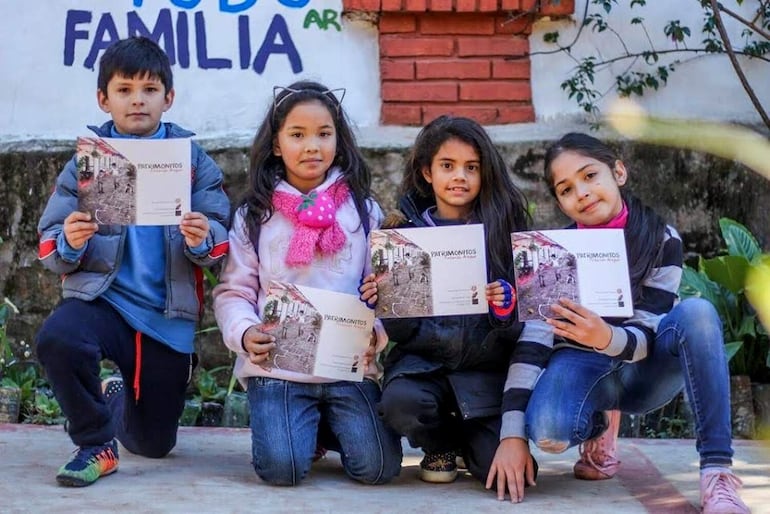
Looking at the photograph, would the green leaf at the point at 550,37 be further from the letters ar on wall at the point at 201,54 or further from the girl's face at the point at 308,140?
the girl's face at the point at 308,140

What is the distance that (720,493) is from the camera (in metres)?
2.91

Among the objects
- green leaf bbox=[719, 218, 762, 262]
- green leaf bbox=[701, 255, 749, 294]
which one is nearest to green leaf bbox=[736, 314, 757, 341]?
green leaf bbox=[701, 255, 749, 294]

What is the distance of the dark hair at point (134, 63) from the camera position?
340 cm

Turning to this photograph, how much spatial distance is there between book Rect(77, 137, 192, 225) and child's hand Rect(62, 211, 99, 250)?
2cm

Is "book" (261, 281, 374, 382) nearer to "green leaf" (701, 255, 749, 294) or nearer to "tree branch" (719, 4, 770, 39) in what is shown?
"green leaf" (701, 255, 749, 294)

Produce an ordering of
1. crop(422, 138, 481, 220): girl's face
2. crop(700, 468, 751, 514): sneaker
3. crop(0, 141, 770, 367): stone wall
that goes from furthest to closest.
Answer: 1. crop(0, 141, 770, 367): stone wall
2. crop(422, 138, 481, 220): girl's face
3. crop(700, 468, 751, 514): sneaker

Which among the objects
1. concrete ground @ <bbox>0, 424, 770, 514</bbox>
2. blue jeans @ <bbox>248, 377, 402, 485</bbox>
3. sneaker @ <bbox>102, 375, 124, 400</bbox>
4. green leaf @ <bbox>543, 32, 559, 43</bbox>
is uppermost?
green leaf @ <bbox>543, 32, 559, 43</bbox>

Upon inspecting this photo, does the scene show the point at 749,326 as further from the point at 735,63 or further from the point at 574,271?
the point at 574,271

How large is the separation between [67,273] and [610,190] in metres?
1.60

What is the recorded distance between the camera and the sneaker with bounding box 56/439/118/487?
3.17 m

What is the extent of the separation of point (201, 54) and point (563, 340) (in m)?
2.35

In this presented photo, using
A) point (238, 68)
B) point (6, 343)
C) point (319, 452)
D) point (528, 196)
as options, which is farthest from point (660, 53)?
point (6, 343)

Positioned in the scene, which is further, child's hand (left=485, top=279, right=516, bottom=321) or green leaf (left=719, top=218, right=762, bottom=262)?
green leaf (left=719, top=218, right=762, bottom=262)

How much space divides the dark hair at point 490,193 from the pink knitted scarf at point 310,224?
328 mm
